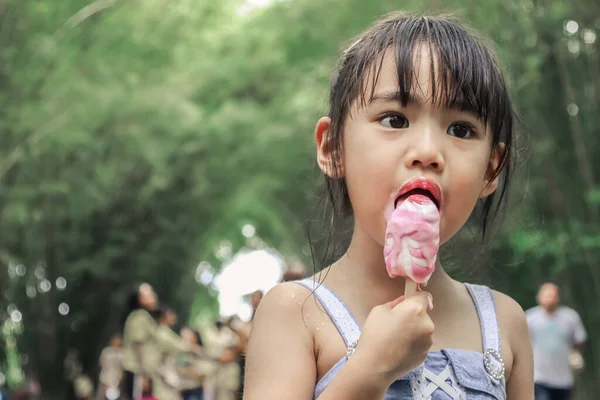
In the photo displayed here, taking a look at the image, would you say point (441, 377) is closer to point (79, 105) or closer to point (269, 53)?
point (79, 105)

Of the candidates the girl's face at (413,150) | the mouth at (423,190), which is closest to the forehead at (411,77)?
the girl's face at (413,150)

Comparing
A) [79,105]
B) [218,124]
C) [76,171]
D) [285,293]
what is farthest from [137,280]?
[285,293]

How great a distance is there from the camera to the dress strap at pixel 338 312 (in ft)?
5.87

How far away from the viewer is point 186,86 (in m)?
20.0

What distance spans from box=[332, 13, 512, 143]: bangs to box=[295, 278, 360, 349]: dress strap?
34 cm

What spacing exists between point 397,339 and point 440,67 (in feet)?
1.63

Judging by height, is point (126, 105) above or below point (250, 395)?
above

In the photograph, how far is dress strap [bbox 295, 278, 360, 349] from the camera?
1.79 m

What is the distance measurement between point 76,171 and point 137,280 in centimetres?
661

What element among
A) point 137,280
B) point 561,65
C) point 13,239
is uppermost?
point 561,65

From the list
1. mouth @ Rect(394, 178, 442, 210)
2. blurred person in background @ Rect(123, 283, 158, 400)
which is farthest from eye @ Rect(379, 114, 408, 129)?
blurred person in background @ Rect(123, 283, 158, 400)

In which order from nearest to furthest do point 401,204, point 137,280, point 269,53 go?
point 401,204, point 269,53, point 137,280

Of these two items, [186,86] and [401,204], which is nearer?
[401,204]

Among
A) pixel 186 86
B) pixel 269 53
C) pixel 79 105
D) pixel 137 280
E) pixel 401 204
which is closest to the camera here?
pixel 401 204
